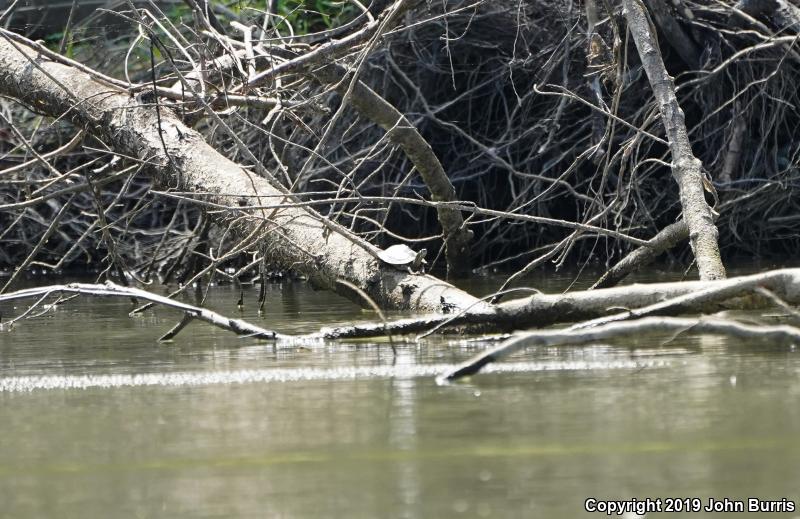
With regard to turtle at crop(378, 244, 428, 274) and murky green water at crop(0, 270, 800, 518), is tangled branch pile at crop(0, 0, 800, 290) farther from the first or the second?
murky green water at crop(0, 270, 800, 518)

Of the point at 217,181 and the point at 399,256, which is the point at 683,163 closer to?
the point at 399,256

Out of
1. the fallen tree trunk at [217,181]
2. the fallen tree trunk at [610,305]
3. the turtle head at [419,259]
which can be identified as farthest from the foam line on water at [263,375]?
the turtle head at [419,259]

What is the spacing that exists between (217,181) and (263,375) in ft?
6.12

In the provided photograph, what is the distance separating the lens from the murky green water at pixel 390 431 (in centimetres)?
220

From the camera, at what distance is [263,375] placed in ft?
12.2

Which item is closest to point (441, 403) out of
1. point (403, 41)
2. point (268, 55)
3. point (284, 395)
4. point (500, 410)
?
point (500, 410)

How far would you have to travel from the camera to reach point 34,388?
11.9 ft

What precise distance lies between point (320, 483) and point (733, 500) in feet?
2.31

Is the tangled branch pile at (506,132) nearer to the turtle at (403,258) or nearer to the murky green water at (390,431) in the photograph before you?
the turtle at (403,258)

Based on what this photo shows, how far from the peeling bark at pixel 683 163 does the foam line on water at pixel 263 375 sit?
83cm

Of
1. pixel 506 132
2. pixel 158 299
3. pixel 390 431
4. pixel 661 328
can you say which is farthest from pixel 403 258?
pixel 506 132

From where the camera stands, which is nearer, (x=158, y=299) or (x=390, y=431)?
(x=390, y=431)

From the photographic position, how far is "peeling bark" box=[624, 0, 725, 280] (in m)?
4.36

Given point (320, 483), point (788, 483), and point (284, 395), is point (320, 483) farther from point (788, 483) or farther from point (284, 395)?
point (284, 395)
